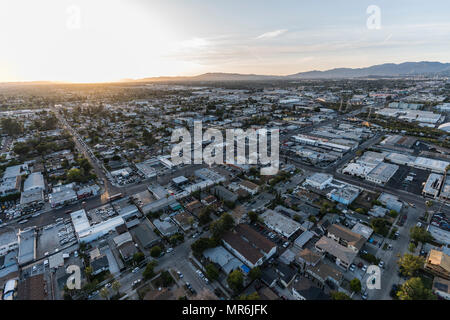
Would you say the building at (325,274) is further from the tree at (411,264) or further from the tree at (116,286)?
the tree at (116,286)

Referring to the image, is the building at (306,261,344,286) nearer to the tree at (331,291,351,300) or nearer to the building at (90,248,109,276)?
the tree at (331,291,351,300)

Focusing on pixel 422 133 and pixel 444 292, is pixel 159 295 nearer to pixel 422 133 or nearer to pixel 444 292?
pixel 444 292

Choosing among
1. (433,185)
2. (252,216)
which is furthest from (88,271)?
(433,185)

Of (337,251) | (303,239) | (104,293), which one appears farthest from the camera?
(303,239)

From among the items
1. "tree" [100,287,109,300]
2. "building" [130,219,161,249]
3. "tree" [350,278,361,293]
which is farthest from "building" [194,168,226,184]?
"tree" [350,278,361,293]

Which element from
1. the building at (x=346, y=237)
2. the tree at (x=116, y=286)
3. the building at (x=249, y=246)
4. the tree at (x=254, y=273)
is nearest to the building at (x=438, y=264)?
the building at (x=346, y=237)

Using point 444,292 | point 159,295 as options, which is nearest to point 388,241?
point 444,292

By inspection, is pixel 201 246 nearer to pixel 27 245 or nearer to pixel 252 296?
pixel 252 296
